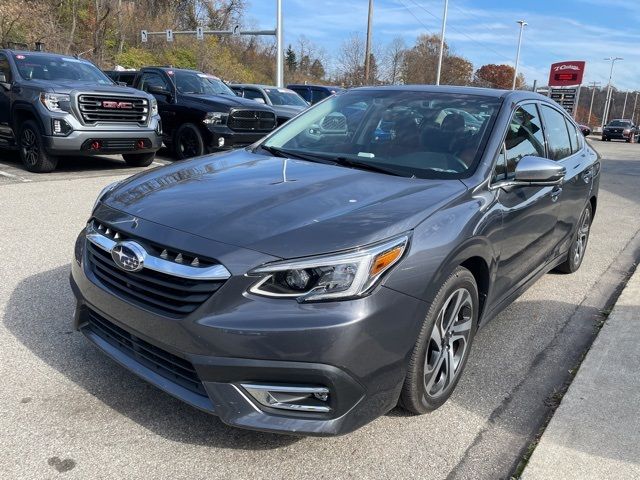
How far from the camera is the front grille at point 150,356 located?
2359mm

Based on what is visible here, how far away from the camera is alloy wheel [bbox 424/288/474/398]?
2740mm

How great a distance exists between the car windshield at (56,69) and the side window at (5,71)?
159mm

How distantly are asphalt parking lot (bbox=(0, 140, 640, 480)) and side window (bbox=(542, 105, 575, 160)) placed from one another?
129 cm

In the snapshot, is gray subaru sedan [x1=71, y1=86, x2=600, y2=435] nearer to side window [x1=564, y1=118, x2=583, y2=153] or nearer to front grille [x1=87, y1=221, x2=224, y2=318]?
front grille [x1=87, y1=221, x2=224, y2=318]

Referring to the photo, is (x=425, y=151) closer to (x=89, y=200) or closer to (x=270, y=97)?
(x=89, y=200)

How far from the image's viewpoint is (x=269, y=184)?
298cm

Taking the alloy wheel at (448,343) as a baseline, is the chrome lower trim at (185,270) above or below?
above

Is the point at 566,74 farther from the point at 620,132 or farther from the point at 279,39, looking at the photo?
the point at 279,39

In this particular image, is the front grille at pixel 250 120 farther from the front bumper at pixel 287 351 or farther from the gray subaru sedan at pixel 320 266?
the front bumper at pixel 287 351

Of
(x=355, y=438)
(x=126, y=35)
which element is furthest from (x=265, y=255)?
(x=126, y=35)

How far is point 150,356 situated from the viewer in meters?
2.52

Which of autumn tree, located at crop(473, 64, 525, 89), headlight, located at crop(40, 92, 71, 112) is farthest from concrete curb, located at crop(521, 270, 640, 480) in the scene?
autumn tree, located at crop(473, 64, 525, 89)

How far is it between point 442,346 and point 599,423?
94cm

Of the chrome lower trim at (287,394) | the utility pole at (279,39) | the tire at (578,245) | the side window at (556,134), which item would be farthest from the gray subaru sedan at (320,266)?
the utility pole at (279,39)
